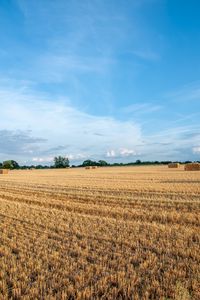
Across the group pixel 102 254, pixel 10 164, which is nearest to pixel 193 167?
pixel 102 254

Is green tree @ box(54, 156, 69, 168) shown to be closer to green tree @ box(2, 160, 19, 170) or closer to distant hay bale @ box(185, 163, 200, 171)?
green tree @ box(2, 160, 19, 170)

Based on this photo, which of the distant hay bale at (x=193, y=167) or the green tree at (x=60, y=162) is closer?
the distant hay bale at (x=193, y=167)

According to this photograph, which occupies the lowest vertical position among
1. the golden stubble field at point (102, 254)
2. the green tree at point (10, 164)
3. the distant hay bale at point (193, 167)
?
the golden stubble field at point (102, 254)

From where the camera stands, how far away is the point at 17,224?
891 cm

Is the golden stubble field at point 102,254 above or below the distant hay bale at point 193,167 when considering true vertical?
below

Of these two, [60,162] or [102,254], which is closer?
[102,254]

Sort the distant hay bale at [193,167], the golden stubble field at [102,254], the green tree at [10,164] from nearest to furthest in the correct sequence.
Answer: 1. the golden stubble field at [102,254]
2. the distant hay bale at [193,167]
3. the green tree at [10,164]

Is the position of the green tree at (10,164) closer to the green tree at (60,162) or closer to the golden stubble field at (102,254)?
the green tree at (60,162)

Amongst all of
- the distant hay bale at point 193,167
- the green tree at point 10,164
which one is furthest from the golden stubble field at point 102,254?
the green tree at point 10,164

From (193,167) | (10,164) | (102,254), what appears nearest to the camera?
(102,254)

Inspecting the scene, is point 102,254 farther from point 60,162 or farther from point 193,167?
point 60,162

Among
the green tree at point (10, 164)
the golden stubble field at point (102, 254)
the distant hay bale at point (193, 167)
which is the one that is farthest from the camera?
the green tree at point (10, 164)

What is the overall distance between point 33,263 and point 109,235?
2.27 m

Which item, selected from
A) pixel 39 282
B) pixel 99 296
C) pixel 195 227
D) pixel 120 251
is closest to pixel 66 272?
pixel 39 282
